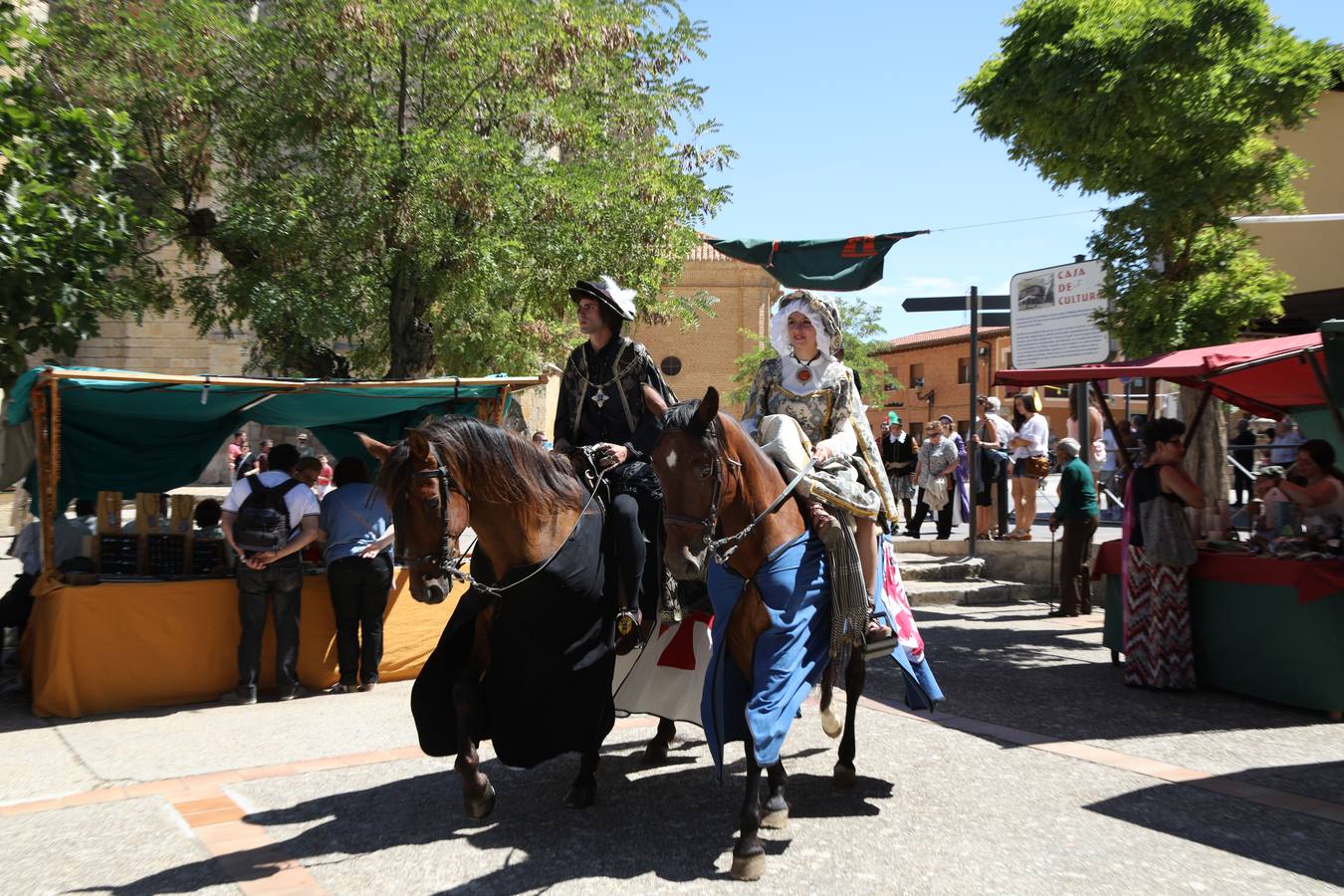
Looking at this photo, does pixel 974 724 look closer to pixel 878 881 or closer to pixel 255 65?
pixel 878 881

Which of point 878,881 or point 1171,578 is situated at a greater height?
point 1171,578

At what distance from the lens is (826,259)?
1297 cm

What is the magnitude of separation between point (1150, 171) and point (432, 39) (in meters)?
10.8

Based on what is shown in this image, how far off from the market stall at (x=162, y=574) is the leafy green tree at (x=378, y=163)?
6.35m

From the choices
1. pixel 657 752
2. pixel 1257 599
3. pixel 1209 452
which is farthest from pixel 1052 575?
pixel 657 752

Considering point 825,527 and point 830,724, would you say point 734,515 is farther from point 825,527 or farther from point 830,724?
point 830,724

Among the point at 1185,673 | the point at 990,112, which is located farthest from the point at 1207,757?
the point at 990,112

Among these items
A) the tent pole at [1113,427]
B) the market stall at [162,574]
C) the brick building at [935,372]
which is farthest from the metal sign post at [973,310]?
the brick building at [935,372]

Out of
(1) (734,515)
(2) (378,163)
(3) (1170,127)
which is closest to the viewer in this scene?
(1) (734,515)

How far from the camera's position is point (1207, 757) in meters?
6.40

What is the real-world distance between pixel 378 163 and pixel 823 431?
11834 millimetres

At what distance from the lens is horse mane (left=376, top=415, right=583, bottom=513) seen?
15.2 feet

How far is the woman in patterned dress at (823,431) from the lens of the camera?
5141 millimetres

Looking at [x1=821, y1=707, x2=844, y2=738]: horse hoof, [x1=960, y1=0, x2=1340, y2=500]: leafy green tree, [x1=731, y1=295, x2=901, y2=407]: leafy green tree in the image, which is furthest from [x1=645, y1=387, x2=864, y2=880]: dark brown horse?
[x1=731, y1=295, x2=901, y2=407]: leafy green tree
